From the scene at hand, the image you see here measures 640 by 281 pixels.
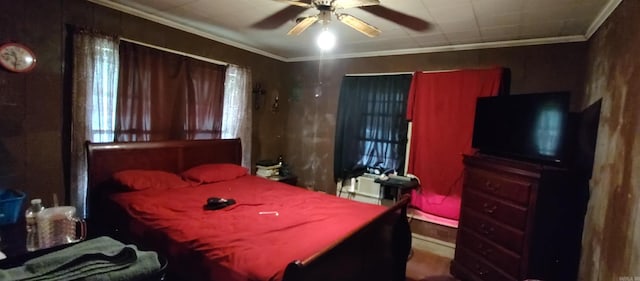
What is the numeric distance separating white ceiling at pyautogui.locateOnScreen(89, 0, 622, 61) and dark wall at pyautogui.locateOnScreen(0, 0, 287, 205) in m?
0.22

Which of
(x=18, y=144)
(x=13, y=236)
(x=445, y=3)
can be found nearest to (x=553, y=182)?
(x=445, y=3)

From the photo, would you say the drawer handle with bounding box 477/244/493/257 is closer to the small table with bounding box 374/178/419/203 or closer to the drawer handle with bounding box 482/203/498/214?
the drawer handle with bounding box 482/203/498/214

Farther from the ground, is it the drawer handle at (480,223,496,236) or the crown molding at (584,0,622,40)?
the crown molding at (584,0,622,40)

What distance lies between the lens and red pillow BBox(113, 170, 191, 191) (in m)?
2.69

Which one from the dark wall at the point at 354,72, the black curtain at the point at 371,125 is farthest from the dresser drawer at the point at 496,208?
the dark wall at the point at 354,72

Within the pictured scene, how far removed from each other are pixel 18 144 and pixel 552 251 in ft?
13.6

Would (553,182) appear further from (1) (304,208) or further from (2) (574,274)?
(1) (304,208)

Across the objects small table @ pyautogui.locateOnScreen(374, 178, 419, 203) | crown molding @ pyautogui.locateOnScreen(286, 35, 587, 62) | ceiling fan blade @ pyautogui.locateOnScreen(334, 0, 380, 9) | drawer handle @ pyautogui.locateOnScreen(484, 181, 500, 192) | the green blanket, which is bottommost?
small table @ pyautogui.locateOnScreen(374, 178, 419, 203)

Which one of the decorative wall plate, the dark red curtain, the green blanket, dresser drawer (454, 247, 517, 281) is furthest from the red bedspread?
the decorative wall plate

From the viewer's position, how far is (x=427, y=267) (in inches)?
124

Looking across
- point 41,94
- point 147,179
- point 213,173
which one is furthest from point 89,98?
point 213,173

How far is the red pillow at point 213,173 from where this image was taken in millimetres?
3191

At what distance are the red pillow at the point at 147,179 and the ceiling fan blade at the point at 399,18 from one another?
2.35 metres

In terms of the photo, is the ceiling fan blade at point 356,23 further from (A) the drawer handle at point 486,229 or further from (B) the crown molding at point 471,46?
(A) the drawer handle at point 486,229
